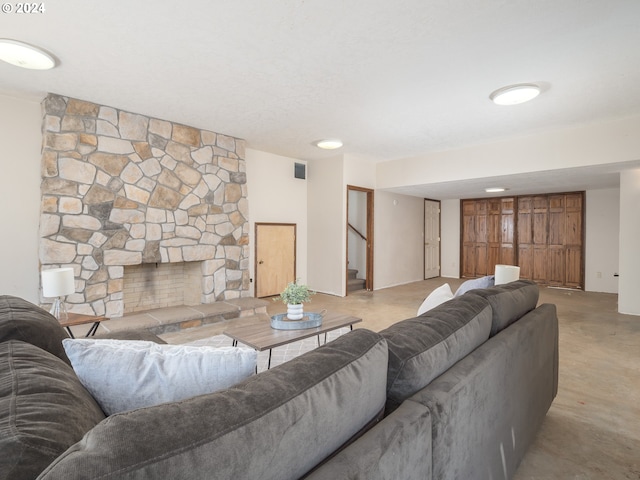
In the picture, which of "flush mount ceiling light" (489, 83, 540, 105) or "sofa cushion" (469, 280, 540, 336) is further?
"flush mount ceiling light" (489, 83, 540, 105)

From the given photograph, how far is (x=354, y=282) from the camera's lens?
6891 millimetres

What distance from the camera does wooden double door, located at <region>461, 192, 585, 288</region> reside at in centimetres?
712

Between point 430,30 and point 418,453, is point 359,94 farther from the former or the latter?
point 418,453

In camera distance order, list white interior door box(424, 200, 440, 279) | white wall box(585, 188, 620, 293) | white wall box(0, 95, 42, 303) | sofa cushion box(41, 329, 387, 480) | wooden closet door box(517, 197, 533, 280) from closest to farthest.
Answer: sofa cushion box(41, 329, 387, 480) → white wall box(0, 95, 42, 303) → white wall box(585, 188, 620, 293) → wooden closet door box(517, 197, 533, 280) → white interior door box(424, 200, 440, 279)

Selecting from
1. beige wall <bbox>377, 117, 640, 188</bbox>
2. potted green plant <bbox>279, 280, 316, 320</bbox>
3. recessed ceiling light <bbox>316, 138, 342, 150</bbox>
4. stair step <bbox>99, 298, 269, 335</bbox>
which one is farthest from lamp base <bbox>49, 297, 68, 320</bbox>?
beige wall <bbox>377, 117, 640, 188</bbox>

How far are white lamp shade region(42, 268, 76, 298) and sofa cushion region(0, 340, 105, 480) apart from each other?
6.34 ft

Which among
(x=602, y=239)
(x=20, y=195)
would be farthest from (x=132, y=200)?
(x=602, y=239)

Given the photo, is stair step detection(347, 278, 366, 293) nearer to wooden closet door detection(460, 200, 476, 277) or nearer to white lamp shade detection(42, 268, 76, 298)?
wooden closet door detection(460, 200, 476, 277)

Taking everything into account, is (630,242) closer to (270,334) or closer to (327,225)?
(327,225)

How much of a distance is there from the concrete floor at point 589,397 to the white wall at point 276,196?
164cm

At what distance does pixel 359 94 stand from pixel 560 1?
5.92 feet

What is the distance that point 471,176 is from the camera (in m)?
5.49

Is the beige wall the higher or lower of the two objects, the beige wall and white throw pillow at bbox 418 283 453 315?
the higher

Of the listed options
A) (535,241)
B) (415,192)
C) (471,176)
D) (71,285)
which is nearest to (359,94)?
(471,176)
